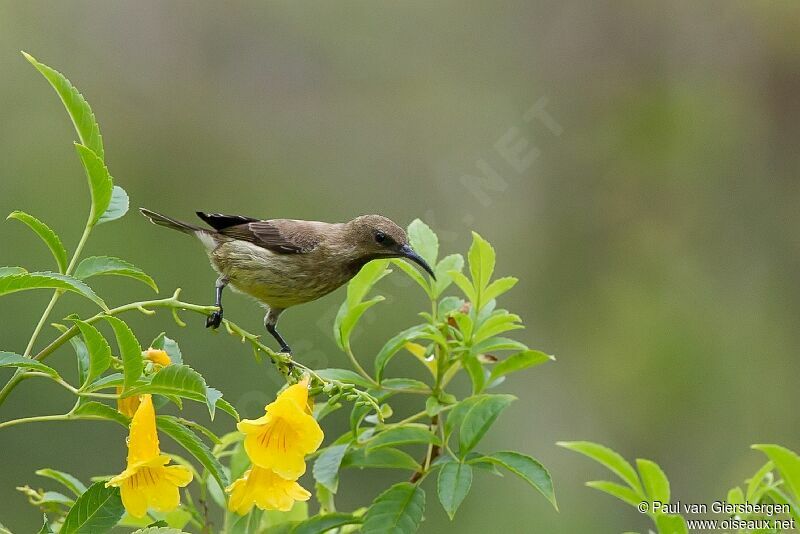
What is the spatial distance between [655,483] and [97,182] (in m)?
1.35

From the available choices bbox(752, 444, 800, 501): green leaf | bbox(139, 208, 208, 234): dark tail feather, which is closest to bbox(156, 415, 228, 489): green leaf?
bbox(752, 444, 800, 501): green leaf

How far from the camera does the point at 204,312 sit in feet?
5.44

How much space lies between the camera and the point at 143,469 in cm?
165

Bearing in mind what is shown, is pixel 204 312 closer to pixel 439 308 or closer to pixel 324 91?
pixel 439 308

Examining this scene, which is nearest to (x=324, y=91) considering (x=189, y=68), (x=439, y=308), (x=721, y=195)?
(x=189, y=68)

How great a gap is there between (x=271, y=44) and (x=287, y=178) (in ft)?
4.97

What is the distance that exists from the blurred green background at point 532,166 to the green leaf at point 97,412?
19.2 feet

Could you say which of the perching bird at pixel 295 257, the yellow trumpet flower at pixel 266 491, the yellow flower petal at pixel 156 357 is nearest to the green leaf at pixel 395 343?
the yellow trumpet flower at pixel 266 491

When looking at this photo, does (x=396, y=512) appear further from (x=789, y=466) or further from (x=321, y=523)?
(x=789, y=466)

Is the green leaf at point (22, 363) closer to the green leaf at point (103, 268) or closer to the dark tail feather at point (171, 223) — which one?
the green leaf at point (103, 268)

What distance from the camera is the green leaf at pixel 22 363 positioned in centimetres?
143

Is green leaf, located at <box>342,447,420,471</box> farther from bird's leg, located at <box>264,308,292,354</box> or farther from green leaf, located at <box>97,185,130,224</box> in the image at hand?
bird's leg, located at <box>264,308,292,354</box>

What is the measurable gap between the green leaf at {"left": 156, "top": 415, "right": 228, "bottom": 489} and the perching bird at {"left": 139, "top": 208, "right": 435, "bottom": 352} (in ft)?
5.24

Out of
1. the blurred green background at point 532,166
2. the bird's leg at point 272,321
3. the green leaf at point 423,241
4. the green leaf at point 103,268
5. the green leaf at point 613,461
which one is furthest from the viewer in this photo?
the blurred green background at point 532,166
